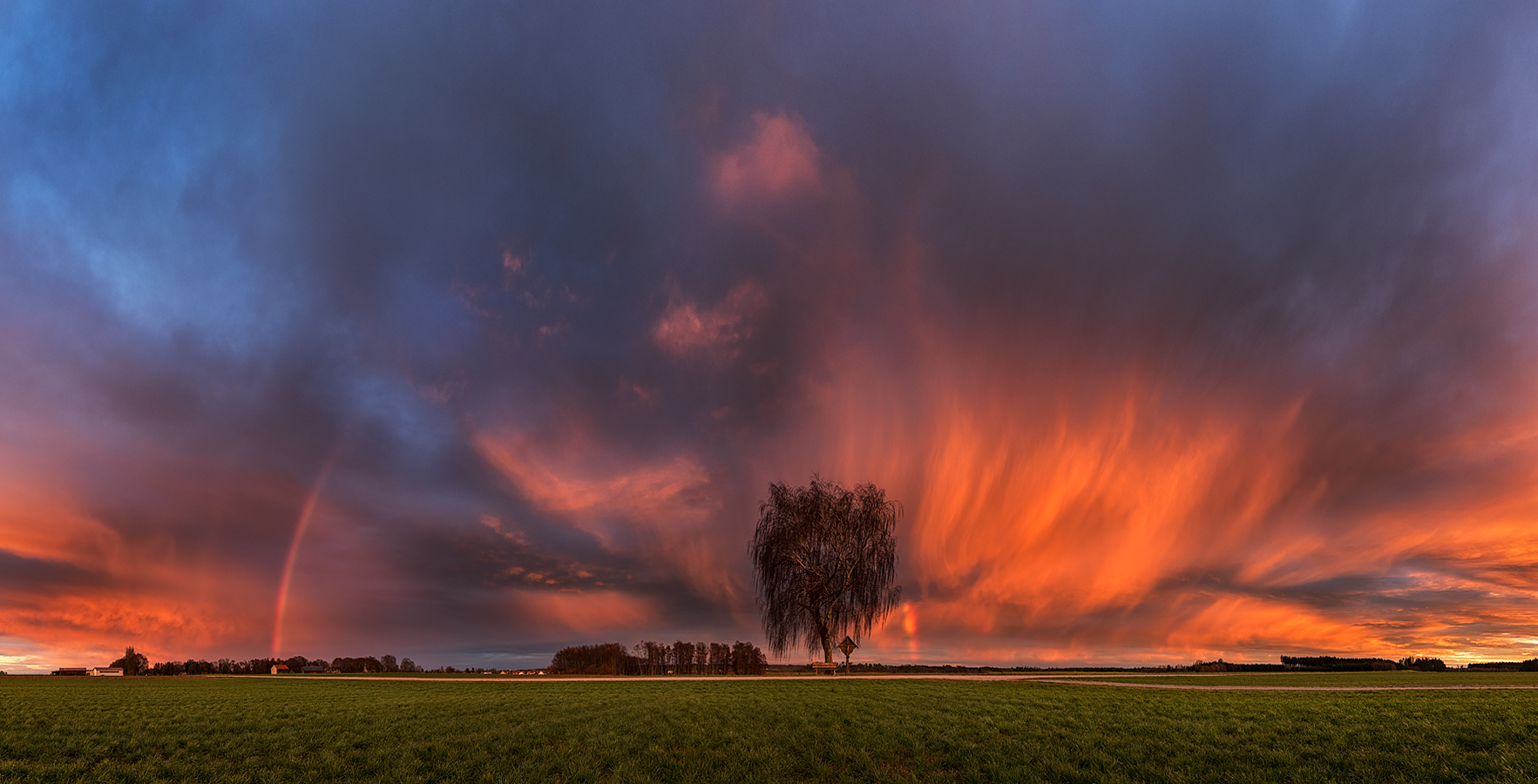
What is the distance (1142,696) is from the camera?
22109mm

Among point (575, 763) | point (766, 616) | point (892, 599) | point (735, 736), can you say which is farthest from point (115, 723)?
point (892, 599)

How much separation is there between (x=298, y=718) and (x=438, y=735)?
241 inches

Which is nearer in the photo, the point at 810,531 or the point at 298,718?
the point at 298,718

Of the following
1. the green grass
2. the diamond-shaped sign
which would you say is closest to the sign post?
the diamond-shaped sign

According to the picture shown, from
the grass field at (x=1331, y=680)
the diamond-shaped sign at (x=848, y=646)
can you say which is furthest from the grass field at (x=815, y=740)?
the diamond-shaped sign at (x=848, y=646)

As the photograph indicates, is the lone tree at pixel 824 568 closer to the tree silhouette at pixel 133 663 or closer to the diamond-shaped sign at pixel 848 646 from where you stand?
the diamond-shaped sign at pixel 848 646

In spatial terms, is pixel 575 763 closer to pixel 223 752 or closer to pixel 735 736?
pixel 735 736

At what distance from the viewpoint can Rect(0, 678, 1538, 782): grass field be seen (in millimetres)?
12695

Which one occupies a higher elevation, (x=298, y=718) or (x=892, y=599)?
(x=892, y=599)

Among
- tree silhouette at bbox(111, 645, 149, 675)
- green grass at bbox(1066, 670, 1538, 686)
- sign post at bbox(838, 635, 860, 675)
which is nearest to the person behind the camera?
green grass at bbox(1066, 670, 1538, 686)

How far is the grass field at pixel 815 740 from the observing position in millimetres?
12695

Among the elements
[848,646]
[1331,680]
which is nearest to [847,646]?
[848,646]

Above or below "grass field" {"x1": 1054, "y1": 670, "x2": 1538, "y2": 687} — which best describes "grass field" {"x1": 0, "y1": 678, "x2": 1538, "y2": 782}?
above

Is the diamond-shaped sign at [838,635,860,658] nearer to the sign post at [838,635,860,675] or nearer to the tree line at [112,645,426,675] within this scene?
the sign post at [838,635,860,675]
